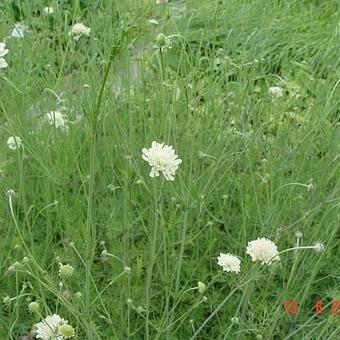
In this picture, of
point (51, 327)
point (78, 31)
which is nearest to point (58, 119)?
point (78, 31)

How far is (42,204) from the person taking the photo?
2.10 metres

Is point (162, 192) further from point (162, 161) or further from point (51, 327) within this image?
point (51, 327)

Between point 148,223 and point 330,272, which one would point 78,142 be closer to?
point 148,223

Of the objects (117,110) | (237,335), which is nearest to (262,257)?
(237,335)

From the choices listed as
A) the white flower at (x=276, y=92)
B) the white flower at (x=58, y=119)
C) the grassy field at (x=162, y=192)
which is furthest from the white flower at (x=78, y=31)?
the white flower at (x=276, y=92)

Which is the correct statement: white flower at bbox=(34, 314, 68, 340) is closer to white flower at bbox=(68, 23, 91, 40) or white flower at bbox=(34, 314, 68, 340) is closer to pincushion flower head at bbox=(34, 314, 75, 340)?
pincushion flower head at bbox=(34, 314, 75, 340)

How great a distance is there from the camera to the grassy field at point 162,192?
5.86ft

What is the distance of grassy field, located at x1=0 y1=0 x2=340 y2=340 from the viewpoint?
5.86 feet

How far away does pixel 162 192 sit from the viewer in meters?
1.81

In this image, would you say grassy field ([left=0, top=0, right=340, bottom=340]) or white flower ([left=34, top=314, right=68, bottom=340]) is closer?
white flower ([left=34, top=314, right=68, bottom=340])

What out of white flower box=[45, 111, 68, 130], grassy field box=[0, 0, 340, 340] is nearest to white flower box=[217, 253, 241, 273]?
→ grassy field box=[0, 0, 340, 340]

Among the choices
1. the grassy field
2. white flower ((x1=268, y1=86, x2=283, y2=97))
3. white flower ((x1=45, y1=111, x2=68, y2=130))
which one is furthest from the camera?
white flower ((x1=268, y1=86, x2=283, y2=97))

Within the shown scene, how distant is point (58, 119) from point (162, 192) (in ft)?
1.46

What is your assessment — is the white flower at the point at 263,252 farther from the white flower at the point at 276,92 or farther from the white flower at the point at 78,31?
the white flower at the point at 78,31
